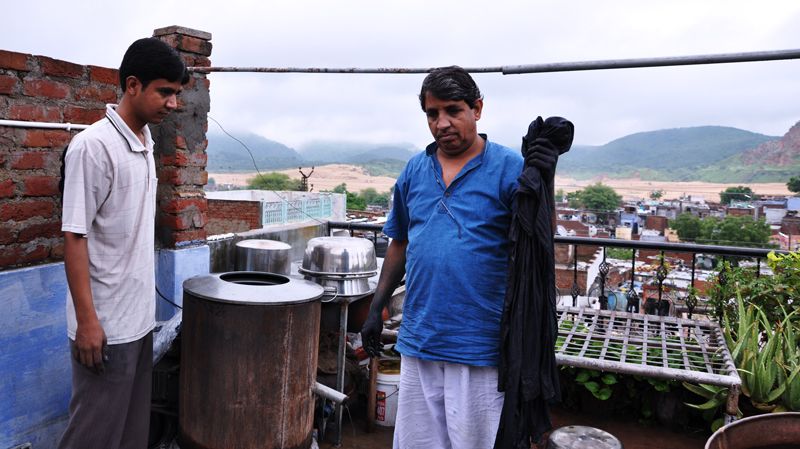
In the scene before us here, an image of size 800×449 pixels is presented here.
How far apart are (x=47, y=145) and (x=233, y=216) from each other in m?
21.3

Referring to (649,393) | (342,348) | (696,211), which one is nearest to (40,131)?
(342,348)

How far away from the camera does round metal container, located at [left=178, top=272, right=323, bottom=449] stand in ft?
8.52

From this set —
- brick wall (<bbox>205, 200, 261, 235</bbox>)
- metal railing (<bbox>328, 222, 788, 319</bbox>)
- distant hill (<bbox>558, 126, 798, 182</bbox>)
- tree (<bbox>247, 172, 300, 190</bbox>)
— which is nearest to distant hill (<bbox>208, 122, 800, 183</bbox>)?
distant hill (<bbox>558, 126, 798, 182</bbox>)

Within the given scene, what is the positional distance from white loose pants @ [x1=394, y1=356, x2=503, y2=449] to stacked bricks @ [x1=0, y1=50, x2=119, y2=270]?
71.4 inches

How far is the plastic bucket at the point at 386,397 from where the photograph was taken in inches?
143

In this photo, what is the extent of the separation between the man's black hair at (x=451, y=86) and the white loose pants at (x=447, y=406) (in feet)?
3.10

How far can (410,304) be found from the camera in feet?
7.26

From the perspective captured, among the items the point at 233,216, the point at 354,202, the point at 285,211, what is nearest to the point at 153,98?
the point at 285,211

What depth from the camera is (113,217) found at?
2.10 metres

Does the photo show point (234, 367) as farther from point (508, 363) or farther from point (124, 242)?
point (508, 363)

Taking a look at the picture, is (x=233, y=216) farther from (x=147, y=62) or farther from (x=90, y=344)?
(x=90, y=344)

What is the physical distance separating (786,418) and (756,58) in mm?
1277

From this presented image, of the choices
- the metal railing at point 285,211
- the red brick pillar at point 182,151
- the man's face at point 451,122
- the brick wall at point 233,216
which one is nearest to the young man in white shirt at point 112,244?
the man's face at point 451,122

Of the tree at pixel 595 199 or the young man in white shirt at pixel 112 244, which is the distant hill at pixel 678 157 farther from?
the young man in white shirt at pixel 112 244
